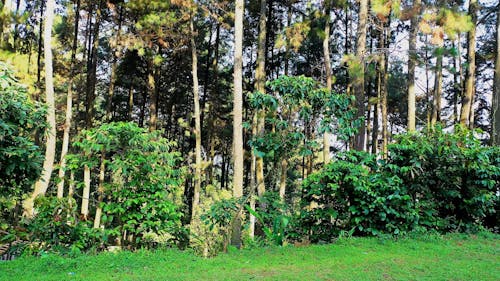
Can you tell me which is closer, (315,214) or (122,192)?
(122,192)

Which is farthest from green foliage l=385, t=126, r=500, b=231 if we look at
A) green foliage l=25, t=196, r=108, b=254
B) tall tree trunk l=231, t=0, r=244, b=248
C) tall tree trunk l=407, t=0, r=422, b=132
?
green foliage l=25, t=196, r=108, b=254

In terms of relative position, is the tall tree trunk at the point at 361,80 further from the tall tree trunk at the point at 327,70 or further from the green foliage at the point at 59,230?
the green foliage at the point at 59,230

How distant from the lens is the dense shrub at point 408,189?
600 centimetres

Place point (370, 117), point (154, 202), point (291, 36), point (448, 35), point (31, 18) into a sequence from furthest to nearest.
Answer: point (370, 117) → point (31, 18) → point (291, 36) → point (448, 35) → point (154, 202)

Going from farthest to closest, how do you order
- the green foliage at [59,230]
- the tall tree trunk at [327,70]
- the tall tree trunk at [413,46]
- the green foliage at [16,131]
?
1. the tall tree trunk at [327,70]
2. the tall tree trunk at [413,46]
3. the green foliage at [59,230]
4. the green foliage at [16,131]

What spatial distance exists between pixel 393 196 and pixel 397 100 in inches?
622

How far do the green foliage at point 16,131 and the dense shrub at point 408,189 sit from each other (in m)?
3.80

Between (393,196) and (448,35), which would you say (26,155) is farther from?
(448,35)

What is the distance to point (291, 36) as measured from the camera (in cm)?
1330

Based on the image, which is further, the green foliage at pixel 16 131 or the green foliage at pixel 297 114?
the green foliage at pixel 297 114

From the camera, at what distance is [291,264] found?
177 inches

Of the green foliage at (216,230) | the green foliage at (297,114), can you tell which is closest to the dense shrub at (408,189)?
the green foliage at (297,114)

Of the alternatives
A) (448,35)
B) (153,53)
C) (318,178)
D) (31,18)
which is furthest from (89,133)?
(31,18)

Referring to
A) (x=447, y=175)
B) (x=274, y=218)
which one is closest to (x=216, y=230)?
(x=274, y=218)
